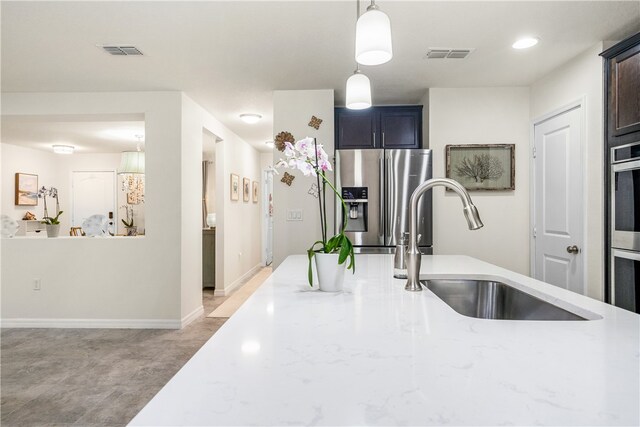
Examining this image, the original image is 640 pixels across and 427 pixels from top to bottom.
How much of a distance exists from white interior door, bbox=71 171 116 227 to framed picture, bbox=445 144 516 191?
704cm

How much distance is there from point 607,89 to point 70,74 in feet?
13.8

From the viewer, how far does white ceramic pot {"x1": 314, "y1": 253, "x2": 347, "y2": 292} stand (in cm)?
127

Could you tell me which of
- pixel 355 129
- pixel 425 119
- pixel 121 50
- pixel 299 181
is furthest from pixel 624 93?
pixel 121 50

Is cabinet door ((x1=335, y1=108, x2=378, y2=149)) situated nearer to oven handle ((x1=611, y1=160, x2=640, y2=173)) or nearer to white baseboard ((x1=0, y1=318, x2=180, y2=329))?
oven handle ((x1=611, y1=160, x2=640, y2=173))

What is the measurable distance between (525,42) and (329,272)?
247 centimetres

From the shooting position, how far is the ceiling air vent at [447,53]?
2838 millimetres

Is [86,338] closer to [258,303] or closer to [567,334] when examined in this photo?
[258,303]

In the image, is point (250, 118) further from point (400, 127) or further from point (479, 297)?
point (479, 297)

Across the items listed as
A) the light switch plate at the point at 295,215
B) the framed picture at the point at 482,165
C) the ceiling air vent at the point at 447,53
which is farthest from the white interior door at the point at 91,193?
the ceiling air vent at the point at 447,53

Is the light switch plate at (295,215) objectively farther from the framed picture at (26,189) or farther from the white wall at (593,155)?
the framed picture at (26,189)

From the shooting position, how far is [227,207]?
213 inches

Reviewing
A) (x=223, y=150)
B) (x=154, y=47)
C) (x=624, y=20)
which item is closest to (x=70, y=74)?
(x=154, y=47)

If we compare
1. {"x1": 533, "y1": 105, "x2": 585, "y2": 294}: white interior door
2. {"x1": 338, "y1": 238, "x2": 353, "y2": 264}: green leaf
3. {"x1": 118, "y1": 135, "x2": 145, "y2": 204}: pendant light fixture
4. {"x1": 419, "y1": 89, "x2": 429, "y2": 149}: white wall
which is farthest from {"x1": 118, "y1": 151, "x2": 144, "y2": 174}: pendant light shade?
{"x1": 533, "y1": 105, "x2": 585, "y2": 294}: white interior door

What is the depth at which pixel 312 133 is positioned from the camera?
389 cm
